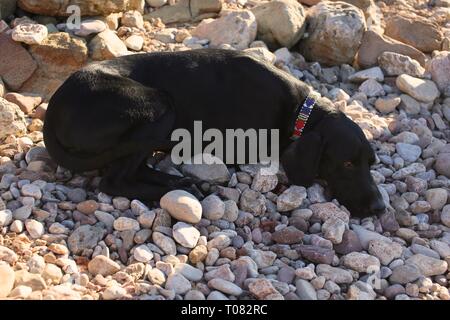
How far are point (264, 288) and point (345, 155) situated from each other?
4.86 feet

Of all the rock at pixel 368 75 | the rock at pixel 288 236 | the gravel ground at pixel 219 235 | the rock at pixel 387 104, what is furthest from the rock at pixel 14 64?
the rock at pixel 387 104

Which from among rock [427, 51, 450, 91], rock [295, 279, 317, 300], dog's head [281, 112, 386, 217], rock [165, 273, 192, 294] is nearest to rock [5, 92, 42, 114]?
dog's head [281, 112, 386, 217]

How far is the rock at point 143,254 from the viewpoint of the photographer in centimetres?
421

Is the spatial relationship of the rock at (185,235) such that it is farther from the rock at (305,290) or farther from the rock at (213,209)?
the rock at (305,290)

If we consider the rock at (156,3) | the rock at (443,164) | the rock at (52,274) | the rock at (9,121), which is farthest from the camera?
the rock at (156,3)

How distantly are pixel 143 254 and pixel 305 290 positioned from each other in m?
0.95

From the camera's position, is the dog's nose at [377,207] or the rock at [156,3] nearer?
the dog's nose at [377,207]

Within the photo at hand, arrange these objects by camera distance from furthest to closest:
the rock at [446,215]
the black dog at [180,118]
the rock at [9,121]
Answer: the rock at [9,121]
the rock at [446,215]
the black dog at [180,118]

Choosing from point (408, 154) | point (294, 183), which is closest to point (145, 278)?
point (294, 183)

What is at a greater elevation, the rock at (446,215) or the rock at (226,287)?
the rock at (226,287)

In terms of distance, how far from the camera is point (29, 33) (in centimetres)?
603

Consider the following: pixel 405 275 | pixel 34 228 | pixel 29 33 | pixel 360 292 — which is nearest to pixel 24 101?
pixel 29 33

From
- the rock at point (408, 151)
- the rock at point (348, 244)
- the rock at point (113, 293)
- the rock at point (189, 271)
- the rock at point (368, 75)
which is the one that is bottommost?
the rock at point (408, 151)

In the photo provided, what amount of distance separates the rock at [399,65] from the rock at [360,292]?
3.10 m
